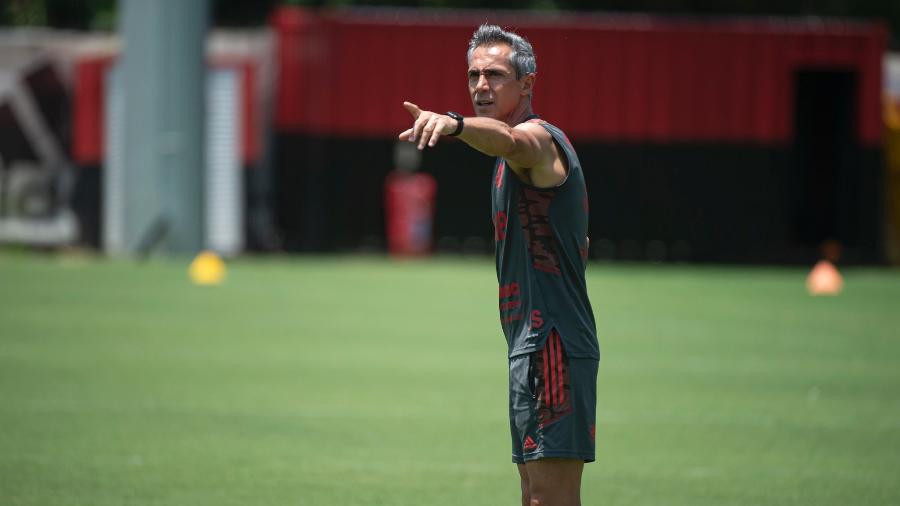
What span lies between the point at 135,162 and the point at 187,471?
19.5 m

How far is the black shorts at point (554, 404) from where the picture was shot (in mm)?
5238

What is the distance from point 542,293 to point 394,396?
22.8ft

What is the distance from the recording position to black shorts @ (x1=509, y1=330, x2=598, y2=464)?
17.2 ft

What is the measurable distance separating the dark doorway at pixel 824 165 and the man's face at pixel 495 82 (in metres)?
26.8

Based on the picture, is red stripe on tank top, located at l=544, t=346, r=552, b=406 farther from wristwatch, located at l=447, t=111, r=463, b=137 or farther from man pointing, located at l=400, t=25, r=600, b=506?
wristwatch, located at l=447, t=111, r=463, b=137

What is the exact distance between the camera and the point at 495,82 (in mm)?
5262

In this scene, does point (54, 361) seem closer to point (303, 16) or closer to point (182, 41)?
point (182, 41)

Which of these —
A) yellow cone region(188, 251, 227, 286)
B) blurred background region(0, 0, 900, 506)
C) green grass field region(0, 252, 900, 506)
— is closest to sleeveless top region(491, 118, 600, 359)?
green grass field region(0, 252, 900, 506)

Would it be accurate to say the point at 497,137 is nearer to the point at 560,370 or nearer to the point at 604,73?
the point at 560,370

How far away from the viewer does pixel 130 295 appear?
786 inches

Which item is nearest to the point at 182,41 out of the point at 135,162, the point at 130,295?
the point at 135,162

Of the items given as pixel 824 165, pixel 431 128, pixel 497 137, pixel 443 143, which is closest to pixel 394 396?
pixel 497 137

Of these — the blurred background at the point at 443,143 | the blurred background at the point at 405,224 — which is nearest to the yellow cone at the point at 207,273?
the blurred background at the point at 405,224

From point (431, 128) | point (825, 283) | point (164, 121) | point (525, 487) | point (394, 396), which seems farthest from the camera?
point (164, 121)
